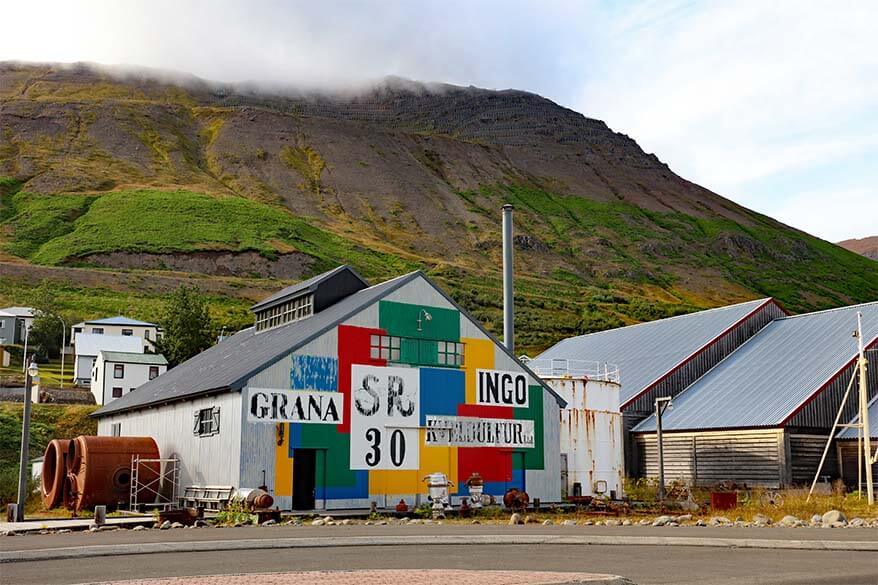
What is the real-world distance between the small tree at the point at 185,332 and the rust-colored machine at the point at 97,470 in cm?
5155

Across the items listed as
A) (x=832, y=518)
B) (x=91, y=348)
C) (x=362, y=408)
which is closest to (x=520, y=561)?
(x=832, y=518)

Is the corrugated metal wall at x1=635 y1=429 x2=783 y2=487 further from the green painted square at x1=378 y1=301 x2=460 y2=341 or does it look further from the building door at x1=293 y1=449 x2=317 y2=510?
the building door at x1=293 y1=449 x2=317 y2=510

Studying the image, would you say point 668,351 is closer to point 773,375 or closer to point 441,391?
point 773,375

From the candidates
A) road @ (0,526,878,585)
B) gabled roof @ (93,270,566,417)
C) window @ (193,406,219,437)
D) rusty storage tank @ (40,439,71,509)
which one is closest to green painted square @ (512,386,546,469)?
gabled roof @ (93,270,566,417)

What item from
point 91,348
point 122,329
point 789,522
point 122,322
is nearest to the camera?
point 789,522

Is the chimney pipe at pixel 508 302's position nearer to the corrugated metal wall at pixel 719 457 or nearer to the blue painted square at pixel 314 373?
the corrugated metal wall at pixel 719 457

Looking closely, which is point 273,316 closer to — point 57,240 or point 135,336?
point 135,336

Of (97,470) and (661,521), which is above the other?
(97,470)

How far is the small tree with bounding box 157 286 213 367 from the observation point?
89938mm

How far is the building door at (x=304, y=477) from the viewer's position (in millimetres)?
33031

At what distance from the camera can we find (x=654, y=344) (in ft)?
188

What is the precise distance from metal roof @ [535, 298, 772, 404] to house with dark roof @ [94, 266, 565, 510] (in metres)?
13.7

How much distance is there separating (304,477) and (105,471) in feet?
28.0

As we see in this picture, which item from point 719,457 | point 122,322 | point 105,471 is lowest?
point 105,471
